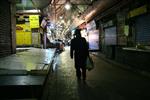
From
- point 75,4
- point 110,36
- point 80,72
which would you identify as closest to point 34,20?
point 75,4

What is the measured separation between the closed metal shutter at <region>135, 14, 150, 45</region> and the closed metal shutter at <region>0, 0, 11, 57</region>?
7.45m

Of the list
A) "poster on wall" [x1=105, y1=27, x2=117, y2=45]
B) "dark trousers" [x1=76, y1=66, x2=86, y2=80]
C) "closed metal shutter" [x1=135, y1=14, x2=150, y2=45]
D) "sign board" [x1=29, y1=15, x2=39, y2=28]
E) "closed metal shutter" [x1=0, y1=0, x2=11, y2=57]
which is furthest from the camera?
"sign board" [x1=29, y1=15, x2=39, y2=28]

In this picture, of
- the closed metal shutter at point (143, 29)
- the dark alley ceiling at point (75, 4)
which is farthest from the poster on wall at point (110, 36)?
the closed metal shutter at point (143, 29)

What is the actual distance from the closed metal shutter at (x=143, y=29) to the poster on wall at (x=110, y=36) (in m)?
5.26

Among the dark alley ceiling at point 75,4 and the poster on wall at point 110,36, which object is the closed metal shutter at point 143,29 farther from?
the poster on wall at point 110,36

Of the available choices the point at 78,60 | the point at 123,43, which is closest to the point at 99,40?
the point at 123,43

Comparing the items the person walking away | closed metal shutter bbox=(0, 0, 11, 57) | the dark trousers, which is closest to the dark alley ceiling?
closed metal shutter bbox=(0, 0, 11, 57)

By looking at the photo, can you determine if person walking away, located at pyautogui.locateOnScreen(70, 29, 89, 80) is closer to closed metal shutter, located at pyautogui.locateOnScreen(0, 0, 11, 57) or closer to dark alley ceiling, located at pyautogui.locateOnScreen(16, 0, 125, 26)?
closed metal shutter, located at pyautogui.locateOnScreen(0, 0, 11, 57)

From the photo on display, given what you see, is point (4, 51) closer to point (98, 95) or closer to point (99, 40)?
point (98, 95)

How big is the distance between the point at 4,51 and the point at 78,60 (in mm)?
5775

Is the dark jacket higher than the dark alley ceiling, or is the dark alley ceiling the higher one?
the dark alley ceiling

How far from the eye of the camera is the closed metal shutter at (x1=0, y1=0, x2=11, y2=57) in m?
13.7

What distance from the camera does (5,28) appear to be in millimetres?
14750

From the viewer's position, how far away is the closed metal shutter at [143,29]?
14.0 metres
